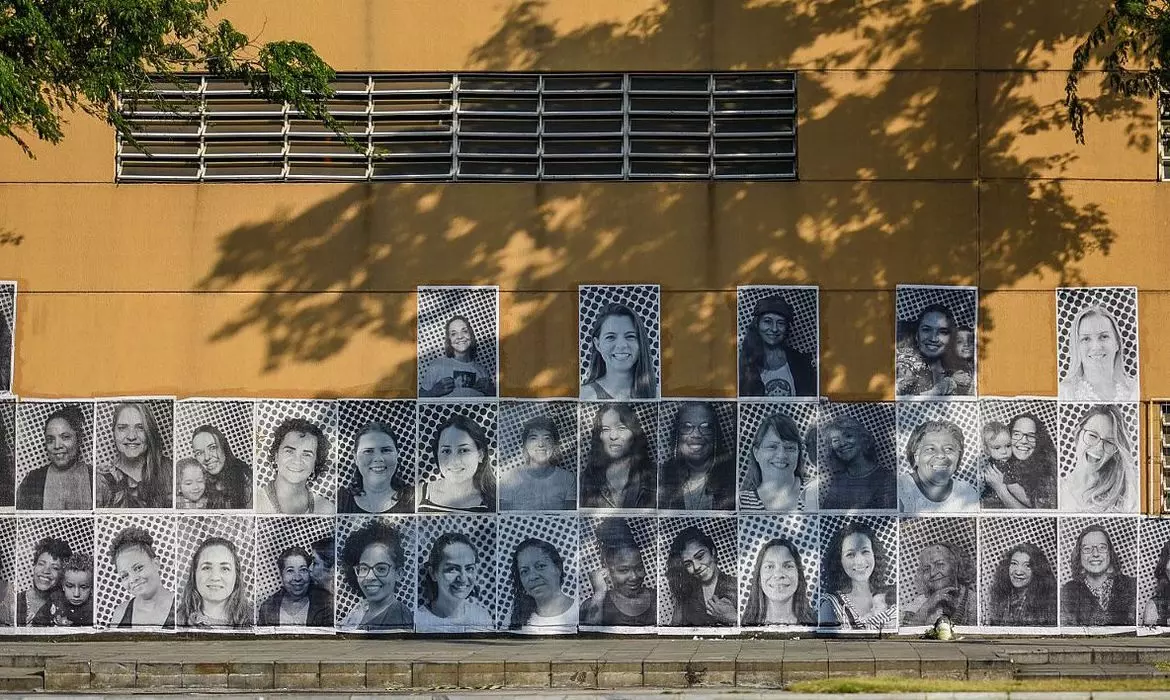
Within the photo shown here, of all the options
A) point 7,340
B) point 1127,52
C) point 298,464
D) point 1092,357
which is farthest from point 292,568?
point 1127,52

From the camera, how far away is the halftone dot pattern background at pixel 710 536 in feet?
46.7

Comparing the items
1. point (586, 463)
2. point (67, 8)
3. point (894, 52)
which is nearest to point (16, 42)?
point (67, 8)

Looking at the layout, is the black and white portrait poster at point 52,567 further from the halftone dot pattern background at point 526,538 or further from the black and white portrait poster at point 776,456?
the black and white portrait poster at point 776,456

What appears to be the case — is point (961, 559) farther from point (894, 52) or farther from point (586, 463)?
point (894, 52)

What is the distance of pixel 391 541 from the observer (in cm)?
1433

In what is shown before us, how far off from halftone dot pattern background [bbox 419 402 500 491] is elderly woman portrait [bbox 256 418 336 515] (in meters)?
0.92

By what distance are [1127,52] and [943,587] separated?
208 inches

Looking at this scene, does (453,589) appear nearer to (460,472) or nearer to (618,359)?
(460,472)

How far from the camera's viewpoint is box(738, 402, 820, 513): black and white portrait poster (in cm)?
1427

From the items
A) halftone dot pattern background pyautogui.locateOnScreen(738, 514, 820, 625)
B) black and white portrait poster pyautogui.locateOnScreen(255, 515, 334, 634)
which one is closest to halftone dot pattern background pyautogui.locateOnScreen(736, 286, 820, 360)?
halftone dot pattern background pyautogui.locateOnScreen(738, 514, 820, 625)

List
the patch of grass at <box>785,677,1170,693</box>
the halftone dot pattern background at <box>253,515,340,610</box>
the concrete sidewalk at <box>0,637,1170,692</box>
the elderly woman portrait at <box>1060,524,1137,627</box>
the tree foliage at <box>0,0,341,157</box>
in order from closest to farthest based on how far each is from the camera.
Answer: the patch of grass at <box>785,677,1170,693</box>
the tree foliage at <box>0,0,341,157</box>
the concrete sidewalk at <box>0,637,1170,692</box>
the elderly woman portrait at <box>1060,524,1137,627</box>
the halftone dot pattern background at <box>253,515,340,610</box>

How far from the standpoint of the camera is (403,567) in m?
14.3

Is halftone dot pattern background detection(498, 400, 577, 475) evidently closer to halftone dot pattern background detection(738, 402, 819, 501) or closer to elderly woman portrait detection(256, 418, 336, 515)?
halftone dot pattern background detection(738, 402, 819, 501)

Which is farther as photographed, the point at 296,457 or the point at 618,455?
the point at 296,457
